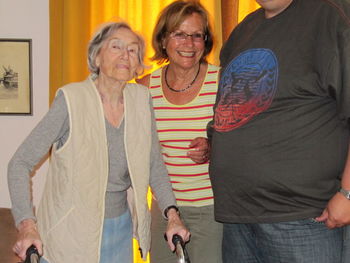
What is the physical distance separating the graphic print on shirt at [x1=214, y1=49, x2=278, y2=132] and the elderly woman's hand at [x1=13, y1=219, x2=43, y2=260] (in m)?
0.77

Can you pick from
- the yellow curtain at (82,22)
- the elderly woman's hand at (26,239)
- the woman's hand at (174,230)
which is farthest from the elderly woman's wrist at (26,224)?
the yellow curtain at (82,22)

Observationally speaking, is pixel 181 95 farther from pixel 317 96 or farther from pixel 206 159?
pixel 317 96

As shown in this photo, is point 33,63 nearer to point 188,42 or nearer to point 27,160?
point 188,42

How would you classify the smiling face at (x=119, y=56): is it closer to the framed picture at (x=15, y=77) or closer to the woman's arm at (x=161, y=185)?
the woman's arm at (x=161, y=185)

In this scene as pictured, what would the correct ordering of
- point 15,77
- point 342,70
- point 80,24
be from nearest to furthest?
point 342,70, point 80,24, point 15,77

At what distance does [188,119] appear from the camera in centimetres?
202

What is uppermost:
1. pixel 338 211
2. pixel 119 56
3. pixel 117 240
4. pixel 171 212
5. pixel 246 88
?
pixel 119 56

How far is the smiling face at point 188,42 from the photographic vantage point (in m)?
2.08

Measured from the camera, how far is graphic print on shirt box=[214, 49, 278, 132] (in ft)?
4.85

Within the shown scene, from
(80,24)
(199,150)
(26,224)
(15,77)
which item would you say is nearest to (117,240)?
(26,224)

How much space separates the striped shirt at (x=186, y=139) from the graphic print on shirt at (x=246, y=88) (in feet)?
1.05

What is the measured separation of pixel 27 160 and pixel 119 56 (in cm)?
54

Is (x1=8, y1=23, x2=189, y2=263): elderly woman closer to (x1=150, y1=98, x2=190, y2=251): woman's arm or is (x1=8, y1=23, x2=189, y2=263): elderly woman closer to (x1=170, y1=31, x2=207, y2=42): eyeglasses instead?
(x1=150, y1=98, x2=190, y2=251): woman's arm

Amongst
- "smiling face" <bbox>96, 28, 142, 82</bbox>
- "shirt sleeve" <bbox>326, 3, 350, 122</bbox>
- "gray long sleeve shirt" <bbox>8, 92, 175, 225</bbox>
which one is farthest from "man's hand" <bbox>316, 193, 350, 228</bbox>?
"smiling face" <bbox>96, 28, 142, 82</bbox>
